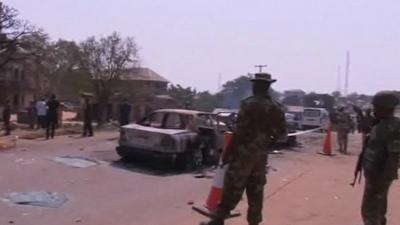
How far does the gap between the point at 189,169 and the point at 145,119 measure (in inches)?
78.4

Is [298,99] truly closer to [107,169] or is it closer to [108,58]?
[108,58]

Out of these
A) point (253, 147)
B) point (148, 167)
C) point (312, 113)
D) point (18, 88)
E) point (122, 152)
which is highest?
point (18, 88)

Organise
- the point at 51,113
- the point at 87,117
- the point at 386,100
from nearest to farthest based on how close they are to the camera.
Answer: the point at 386,100
the point at 51,113
the point at 87,117

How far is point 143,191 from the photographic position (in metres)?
10.9

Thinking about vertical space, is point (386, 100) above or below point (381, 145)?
above

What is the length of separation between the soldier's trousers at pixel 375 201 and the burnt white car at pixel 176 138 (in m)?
7.87

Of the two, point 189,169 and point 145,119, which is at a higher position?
point 145,119

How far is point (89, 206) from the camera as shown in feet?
30.0

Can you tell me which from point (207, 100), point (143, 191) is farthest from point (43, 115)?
point (207, 100)

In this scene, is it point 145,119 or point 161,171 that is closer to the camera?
point 161,171

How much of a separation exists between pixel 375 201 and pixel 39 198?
5431mm

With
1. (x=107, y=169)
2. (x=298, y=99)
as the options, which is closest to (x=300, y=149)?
(x=107, y=169)

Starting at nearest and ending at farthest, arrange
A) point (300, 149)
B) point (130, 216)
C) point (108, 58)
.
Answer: point (130, 216)
point (300, 149)
point (108, 58)

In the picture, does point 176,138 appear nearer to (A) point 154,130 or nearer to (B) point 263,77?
(A) point 154,130
